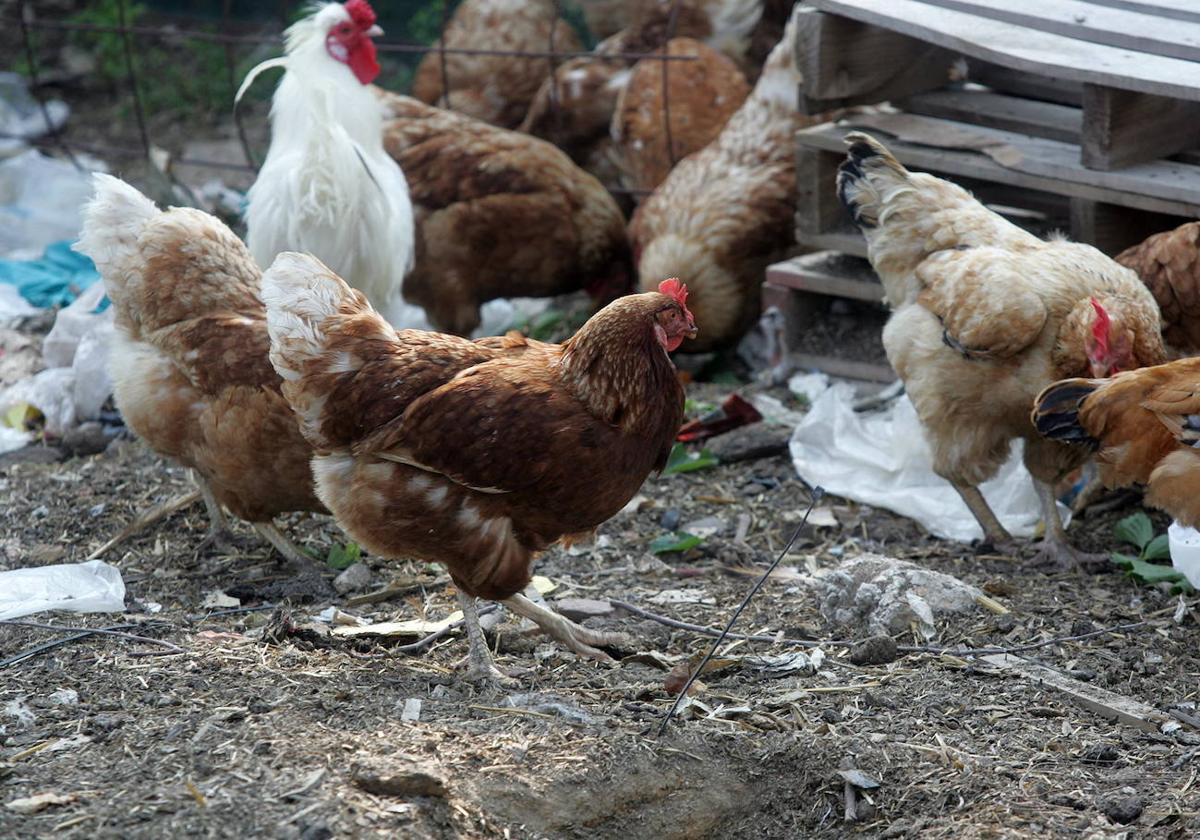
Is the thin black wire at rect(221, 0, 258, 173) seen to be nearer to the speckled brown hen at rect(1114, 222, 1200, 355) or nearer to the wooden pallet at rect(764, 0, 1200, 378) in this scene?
the wooden pallet at rect(764, 0, 1200, 378)

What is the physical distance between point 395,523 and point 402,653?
0.51 metres

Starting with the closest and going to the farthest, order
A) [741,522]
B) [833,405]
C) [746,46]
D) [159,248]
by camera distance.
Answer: [159,248]
[741,522]
[833,405]
[746,46]

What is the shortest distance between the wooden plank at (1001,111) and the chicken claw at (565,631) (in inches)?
113

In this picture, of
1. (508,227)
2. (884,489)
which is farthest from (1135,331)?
(508,227)

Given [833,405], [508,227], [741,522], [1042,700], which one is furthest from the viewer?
[508,227]

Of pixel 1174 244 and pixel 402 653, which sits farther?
pixel 1174 244

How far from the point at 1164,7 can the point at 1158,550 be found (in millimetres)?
2081

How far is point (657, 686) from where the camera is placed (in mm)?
3467

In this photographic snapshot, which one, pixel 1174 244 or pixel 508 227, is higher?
pixel 1174 244

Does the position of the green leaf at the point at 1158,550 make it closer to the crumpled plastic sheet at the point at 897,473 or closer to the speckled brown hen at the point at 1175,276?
the crumpled plastic sheet at the point at 897,473

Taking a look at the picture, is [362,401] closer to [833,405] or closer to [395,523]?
[395,523]

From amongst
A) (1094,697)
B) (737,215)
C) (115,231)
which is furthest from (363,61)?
(1094,697)

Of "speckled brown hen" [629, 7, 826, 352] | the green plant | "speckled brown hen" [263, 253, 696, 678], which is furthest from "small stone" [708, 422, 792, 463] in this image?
"speckled brown hen" [263, 253, 696, 678]

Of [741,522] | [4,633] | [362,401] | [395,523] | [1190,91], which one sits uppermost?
[1190,91]
